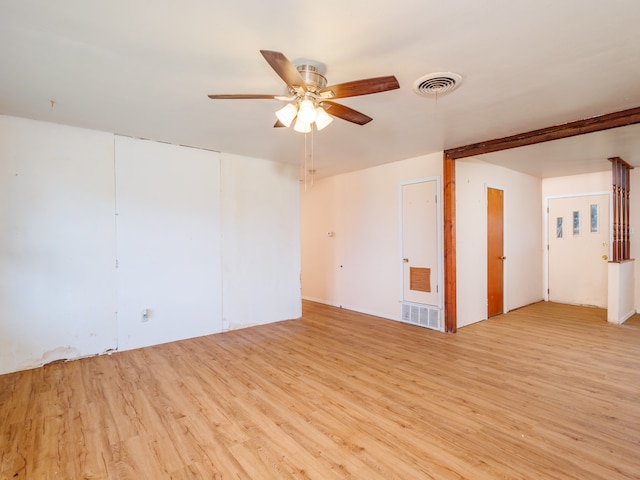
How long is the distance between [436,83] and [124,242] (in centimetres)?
379

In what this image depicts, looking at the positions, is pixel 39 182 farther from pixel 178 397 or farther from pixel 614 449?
pixel 614 449

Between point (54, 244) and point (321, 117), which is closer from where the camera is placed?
point (321, 117)

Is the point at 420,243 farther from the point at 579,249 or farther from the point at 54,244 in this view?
the point at 54,244

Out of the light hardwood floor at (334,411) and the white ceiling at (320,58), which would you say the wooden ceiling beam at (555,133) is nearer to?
the white ceiling at (320,58)

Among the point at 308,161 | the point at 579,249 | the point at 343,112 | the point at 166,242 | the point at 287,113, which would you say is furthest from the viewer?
the point at 579,249

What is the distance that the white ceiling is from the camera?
171 centimetres

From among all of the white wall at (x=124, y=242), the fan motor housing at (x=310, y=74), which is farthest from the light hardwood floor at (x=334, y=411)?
the fan motor housing at (x=310, y=74)

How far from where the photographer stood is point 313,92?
2104 millimetres

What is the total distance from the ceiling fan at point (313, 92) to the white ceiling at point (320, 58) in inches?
5.2

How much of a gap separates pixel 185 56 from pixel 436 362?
3605 millimetres

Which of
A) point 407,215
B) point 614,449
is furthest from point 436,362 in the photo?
point 407,215

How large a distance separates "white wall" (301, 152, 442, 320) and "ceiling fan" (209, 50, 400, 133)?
2.85 m

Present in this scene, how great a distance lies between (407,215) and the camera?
495 centimetres

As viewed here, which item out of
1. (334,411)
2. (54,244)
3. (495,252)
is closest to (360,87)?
(334,411)
